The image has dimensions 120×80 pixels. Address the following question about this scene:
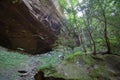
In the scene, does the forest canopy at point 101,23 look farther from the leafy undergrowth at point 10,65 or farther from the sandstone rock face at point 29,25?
the sandstone rock face at point 29,25

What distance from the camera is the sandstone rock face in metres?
12.1

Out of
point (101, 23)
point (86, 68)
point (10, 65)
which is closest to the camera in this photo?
point (86, 68)

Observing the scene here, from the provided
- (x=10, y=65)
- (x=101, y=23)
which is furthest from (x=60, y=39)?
(x=101, y=23)

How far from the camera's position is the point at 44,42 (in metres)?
14.0

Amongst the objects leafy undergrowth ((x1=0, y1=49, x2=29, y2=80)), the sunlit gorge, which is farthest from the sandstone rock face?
leafy undergrowth ((x1=0, y1=49, x2=29, y2=80))

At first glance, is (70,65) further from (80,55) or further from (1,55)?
(1,55)

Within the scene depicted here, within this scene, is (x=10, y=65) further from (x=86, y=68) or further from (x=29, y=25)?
(x=86, y=68)

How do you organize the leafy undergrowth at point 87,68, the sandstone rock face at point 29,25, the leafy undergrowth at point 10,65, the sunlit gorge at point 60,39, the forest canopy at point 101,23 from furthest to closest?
the sandstone rock face at point 29,25 → the leafy undergrowth at point 10,65 → the forest canopy at point 101,23 → the sunlit gorge at point 60,39 → the leafy undergrowth at point 87,68

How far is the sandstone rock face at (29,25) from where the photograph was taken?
12.1 metres

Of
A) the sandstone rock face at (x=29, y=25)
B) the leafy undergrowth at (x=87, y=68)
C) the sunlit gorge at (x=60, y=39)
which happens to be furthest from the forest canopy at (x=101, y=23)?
the sandstone rock face at (x=29, y=25)

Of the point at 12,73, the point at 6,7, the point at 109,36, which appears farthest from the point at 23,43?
the point at 109,36

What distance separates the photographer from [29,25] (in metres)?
12.9

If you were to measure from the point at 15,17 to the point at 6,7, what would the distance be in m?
0.93

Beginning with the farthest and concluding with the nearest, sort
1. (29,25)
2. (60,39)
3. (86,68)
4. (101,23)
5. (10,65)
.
Answer: (60,39), (29,25), (10,65), (101,23), (86,68)
